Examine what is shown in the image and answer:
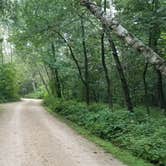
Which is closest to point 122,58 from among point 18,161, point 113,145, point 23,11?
point 23,11

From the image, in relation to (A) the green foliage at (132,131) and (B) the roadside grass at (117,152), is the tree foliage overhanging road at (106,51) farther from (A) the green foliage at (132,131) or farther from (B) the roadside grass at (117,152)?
(B) the roadside grass at (117,152)

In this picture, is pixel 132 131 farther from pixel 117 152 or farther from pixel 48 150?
pixel 48 150

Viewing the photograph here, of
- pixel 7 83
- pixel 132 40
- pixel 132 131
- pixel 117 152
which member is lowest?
pixel 117 152

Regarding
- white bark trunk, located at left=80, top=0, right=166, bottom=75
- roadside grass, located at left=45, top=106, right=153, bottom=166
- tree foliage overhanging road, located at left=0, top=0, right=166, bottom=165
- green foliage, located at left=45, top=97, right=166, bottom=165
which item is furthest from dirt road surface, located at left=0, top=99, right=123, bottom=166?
white bark trunk, located at left=80, top=0, right=166, bottom=75

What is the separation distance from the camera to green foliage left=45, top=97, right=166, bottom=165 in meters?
8.62

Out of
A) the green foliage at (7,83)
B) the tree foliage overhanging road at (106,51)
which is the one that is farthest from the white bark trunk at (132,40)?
the green foliage at (7,83)

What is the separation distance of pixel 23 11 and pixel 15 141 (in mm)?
10841

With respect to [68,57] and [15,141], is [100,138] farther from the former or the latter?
[68,57]

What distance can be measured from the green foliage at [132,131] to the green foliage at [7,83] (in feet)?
94.0

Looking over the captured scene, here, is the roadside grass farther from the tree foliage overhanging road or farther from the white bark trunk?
the white bark trunk

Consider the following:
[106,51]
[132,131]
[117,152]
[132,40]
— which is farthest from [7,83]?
[132,40]

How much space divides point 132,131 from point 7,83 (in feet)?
119

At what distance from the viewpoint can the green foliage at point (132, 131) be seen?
8.62 metres

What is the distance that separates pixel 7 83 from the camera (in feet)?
147
